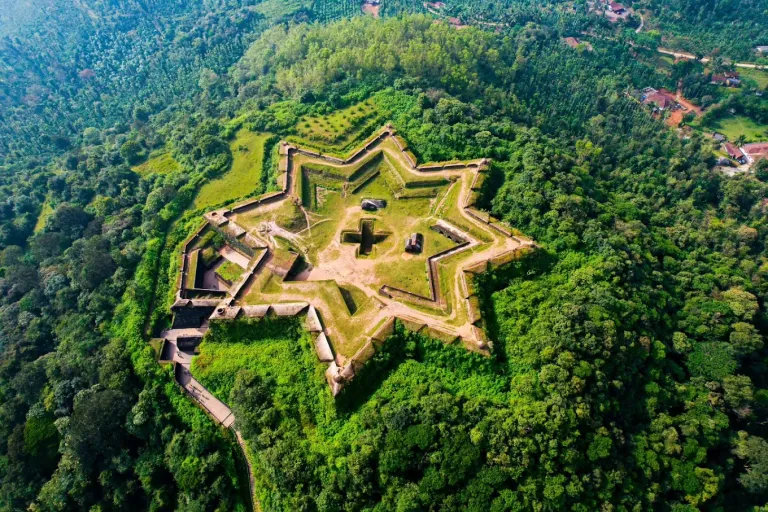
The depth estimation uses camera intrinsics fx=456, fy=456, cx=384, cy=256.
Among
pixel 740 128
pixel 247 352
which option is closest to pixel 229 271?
pixel 247 352

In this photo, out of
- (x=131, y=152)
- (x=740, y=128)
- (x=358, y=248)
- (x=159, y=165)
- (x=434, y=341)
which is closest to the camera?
(x=434, y=341)

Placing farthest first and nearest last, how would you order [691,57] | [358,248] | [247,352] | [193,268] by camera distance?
[691,57] → [193,268] → [358,248] → [247,352]

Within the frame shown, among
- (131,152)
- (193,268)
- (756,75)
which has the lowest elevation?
(756,75)

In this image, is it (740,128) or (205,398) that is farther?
(740,128)

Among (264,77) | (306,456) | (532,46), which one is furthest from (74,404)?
(532,46)

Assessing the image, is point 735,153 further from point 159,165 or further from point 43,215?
point 43,215
